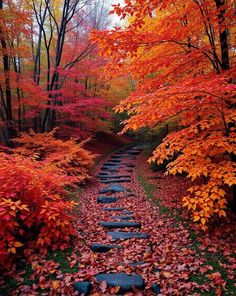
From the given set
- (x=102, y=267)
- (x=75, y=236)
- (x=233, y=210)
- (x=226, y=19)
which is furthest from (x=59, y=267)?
(x=226, y=19)

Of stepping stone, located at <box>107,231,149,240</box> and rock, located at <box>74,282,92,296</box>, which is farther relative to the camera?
stepping stone, located at <box>107,231,149,240</box>

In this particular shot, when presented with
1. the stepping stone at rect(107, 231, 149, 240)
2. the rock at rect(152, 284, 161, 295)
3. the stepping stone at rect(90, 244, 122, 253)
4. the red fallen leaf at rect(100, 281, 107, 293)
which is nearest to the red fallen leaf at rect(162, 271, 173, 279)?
the rock at rect(152, 284, 161, 295)

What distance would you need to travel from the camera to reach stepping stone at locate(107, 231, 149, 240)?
5.30 meters

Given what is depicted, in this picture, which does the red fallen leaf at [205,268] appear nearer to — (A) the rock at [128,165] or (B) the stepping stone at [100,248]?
(B) the stepping stone at [100,248]

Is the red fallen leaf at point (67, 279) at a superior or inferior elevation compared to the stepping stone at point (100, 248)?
inferior

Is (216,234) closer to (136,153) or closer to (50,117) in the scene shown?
(50,117)

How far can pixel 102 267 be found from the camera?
4.20 metres

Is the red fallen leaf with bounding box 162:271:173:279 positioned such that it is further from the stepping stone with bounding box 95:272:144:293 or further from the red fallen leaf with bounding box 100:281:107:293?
the red fallen leaf with bounding box 100:281:107:293

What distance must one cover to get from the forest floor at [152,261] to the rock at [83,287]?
Result: 7 centimetres

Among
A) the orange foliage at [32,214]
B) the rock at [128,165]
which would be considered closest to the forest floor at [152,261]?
the orange foliage at [32,214]

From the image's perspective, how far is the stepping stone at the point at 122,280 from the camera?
3.70 m

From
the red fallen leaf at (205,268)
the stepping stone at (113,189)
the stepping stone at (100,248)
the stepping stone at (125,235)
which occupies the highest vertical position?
the stepping stone at (113,189)

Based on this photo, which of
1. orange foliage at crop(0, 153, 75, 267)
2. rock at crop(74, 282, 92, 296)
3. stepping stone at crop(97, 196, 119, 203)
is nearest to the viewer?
rock at crop(74, 282, 92, 296)

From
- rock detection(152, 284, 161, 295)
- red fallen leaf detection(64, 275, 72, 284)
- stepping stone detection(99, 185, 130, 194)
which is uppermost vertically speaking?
stepping stone detection(99, 185, 130, 194)
